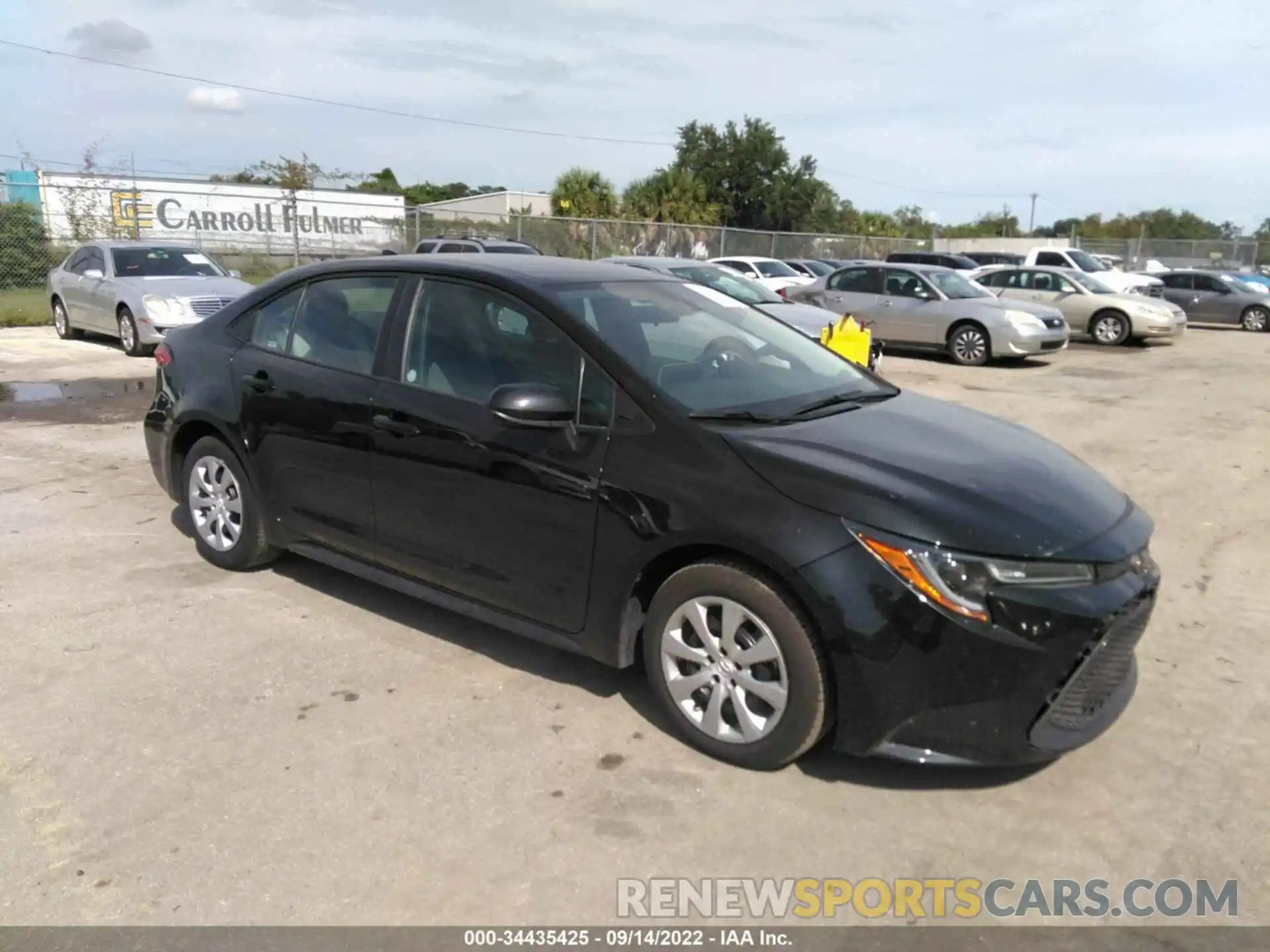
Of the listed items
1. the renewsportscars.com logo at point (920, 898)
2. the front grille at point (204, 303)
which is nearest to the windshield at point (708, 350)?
the renewsportscars.com logo at point (920, 898)

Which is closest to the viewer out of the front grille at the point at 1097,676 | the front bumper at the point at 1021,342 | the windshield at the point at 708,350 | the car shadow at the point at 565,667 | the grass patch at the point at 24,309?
the front grille at the point at 1097,676

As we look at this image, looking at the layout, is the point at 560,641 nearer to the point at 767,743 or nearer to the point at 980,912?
the point at 767,743

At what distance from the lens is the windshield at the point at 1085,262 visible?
2573 centimetres

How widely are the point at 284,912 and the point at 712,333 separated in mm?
2755

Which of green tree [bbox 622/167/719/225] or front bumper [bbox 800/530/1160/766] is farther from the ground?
green tree [bbox 622/167/719/225]

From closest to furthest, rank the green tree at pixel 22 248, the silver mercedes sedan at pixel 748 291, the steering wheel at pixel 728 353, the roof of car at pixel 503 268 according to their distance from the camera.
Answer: the steering wheel at pixel 728 353 < the roof of car at pixel 503 268 < the silver mercedes sedan at pixel 748 291 < the green tree at pixel 22 248

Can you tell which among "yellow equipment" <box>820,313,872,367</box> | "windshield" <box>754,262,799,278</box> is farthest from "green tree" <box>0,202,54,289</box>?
"yellow equipment" <box>820,313,872,367</box>

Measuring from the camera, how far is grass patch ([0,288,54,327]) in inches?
687

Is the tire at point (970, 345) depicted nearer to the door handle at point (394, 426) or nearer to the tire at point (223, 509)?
the tire at point (223, 509)

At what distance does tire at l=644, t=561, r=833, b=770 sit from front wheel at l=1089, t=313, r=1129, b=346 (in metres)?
18.2

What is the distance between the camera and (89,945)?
2.59 m

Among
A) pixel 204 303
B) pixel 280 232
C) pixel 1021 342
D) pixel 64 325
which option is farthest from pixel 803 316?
pixel 280 232

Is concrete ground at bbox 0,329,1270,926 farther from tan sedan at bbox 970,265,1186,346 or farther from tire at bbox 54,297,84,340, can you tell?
tan sedan at bbox 970,265,1186,346

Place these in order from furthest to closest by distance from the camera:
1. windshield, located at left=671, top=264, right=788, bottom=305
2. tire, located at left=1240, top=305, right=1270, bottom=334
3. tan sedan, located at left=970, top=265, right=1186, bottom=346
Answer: tire, located at left=1240, top=305, right=1270, bottom=334
tan sedan, located at left=970, top=265, right=1186, bottom=346
windshield, located at left=671, top=264, right=788, bottom=305
